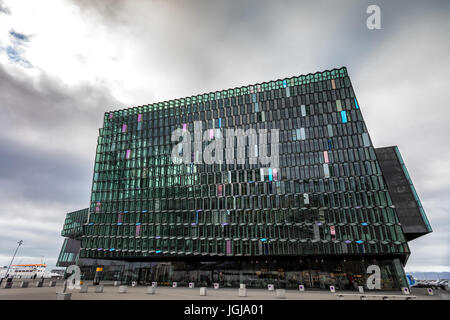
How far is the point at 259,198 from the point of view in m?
53.6

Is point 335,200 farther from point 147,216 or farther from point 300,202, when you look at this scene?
point 147,216

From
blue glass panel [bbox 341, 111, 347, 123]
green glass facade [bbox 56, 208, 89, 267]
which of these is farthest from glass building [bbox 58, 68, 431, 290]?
green glass facade [bbox 56, 208, 89, 267]

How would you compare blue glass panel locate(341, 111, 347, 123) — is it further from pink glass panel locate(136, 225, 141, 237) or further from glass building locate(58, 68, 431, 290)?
pink glass panel locate(136, 225, 141, 237)

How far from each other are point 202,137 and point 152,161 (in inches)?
565

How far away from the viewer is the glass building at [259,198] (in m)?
47.8

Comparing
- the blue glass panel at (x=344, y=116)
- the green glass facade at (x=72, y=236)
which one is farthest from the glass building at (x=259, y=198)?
the green glass facade at (x=72, y=236)

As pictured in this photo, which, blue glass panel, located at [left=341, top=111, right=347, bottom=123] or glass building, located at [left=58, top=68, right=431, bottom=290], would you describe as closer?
glass building, located at [left=58, top=68, right=431, bottom=290]

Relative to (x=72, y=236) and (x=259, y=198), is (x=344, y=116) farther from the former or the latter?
(x=72, y=236)

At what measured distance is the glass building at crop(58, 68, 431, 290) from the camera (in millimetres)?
47750

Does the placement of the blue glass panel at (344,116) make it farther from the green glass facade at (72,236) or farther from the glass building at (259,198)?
the green glass facade at (72,236)

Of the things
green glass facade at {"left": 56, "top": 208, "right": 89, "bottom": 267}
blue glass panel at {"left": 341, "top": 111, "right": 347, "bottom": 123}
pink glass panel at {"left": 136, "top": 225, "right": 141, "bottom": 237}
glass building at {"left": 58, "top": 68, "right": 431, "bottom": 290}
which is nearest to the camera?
glass building at {"left": 58, "top": 68, "right": 431, "bottom": 290}

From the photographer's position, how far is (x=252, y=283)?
5088cm

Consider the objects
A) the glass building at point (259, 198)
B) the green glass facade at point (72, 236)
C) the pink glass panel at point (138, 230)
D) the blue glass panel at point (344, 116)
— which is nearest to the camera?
the glass building at point (259, 198)

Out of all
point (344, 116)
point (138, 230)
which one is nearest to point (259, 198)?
point (344, 116)
